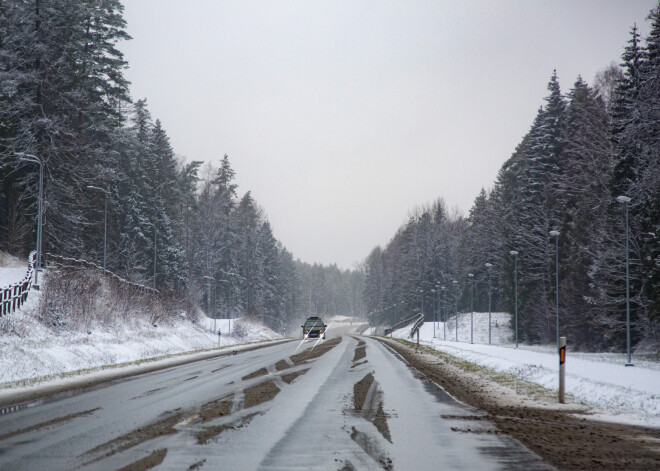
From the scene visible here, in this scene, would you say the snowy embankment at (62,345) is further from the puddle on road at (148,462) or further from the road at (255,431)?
the puddle on road at (148,462)

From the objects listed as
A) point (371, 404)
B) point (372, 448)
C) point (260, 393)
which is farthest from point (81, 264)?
point (372, 448)

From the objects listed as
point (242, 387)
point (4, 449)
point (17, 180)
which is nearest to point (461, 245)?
point (17, 180)

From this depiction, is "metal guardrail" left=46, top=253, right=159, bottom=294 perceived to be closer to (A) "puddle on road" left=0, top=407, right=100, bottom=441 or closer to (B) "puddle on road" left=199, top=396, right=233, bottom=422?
(B) "puddle on road" left=199, top=396, right=233, bottom=422

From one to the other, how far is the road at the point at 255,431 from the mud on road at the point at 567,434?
14.6 inches

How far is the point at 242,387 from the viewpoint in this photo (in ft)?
45.4

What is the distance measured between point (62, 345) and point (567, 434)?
19.8 meters

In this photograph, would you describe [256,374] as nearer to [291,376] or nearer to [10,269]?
[291,376]

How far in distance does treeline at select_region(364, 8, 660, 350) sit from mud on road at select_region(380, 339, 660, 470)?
641 inches

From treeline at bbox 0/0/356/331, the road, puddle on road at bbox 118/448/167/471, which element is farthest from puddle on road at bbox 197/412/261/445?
treeline at bbox 0/0/356/331

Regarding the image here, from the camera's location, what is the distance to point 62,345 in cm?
2233

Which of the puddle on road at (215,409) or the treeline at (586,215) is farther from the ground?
the treeline at (586,215)

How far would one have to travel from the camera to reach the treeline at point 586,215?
96.2 ft

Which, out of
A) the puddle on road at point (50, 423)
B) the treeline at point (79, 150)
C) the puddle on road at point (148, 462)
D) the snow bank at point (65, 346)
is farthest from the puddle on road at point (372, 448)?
the treeline at point (79, 150)

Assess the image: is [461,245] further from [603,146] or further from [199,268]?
[603,146]
